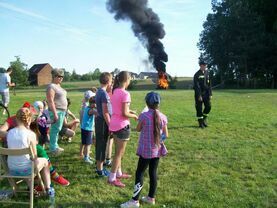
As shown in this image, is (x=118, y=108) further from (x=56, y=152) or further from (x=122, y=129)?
(x=56, y=152)

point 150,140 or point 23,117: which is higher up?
point 23,117

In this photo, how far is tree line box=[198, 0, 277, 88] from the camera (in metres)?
55.4

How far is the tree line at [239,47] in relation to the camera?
55406 mm

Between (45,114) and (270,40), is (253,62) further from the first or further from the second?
(45,114)

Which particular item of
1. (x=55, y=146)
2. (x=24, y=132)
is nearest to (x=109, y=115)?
(x=24, y=132)

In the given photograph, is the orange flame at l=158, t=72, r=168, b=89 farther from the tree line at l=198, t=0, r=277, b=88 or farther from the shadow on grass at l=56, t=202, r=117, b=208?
the shadow on grass at l=56, t=202, r=117, b=208

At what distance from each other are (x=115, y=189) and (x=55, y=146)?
99.2 inches

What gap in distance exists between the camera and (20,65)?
7162 centimetres

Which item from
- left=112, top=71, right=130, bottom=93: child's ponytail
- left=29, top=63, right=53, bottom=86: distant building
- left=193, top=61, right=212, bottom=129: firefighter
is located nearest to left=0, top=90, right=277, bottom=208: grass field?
left=193, top=61, right=212, bottom=129: firefighter

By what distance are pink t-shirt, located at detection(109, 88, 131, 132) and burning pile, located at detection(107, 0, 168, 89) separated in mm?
39460

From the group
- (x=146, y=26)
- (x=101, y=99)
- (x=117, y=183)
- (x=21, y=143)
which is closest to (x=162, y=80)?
(x=146, y=26)

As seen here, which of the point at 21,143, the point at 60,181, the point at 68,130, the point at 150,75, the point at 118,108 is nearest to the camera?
the point at 21,143

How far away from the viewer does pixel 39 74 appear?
307 feet

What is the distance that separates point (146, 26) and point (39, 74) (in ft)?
162
